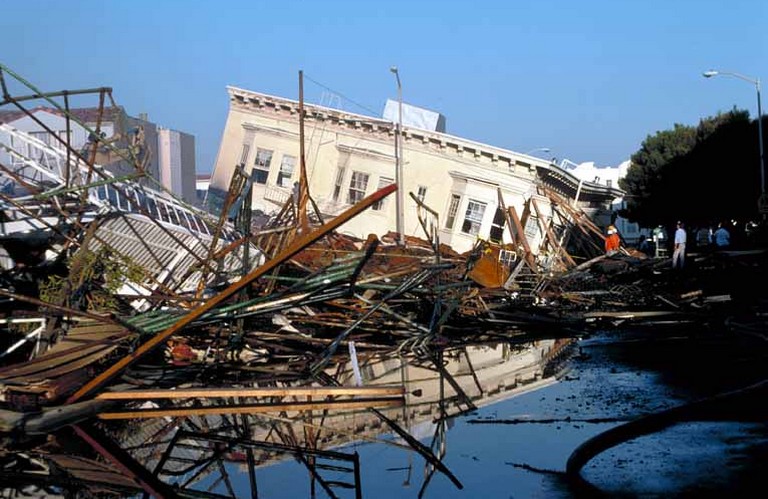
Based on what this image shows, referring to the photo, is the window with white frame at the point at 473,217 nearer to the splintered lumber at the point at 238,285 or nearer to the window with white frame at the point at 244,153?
the window with white frame at the point at 244,153

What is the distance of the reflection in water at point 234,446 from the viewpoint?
6102 mm

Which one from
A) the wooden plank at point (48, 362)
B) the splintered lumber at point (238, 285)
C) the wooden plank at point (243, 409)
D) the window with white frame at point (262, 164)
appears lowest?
the wooden plank at point (243, 409)

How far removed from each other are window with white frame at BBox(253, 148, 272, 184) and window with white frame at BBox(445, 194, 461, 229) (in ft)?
29.3

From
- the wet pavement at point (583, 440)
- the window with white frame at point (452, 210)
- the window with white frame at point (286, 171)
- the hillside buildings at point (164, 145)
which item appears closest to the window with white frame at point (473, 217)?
the window with white frame at point (452, 210)

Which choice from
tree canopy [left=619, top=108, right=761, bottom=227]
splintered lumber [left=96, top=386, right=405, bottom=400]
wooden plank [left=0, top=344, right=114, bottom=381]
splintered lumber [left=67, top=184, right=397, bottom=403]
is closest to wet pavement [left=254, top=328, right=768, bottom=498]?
splintered lumber [left=96, top=386, right=405, bottom=400]

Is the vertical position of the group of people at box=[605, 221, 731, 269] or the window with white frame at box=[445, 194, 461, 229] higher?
the window with white frame at box=[445, 194, 461, 229]

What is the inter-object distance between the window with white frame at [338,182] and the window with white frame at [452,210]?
5292 mm

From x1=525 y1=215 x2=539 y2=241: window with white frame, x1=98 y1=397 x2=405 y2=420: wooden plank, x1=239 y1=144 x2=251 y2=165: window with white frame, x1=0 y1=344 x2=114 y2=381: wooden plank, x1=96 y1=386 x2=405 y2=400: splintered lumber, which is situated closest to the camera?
x1=96 y1=386 x2=405 y2=400: splintered lumber

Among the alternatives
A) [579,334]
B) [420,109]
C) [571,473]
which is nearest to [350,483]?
[571,473]

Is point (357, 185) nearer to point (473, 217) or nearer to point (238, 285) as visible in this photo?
point (473, 217)

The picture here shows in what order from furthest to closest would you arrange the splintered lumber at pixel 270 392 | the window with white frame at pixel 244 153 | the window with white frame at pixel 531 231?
1. the window with white frame at pixel 244 153
2. the window with white frame at pixel 531 231
3. the splintered lumber at pixel 270 392

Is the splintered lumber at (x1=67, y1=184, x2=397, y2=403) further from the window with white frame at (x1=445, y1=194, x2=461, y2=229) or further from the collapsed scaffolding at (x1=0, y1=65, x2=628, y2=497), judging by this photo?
the window with white frame at (x1=445, y1=194, x2=461, y2=229)

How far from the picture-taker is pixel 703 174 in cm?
5791

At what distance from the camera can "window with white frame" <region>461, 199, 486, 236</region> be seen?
4322 cm
